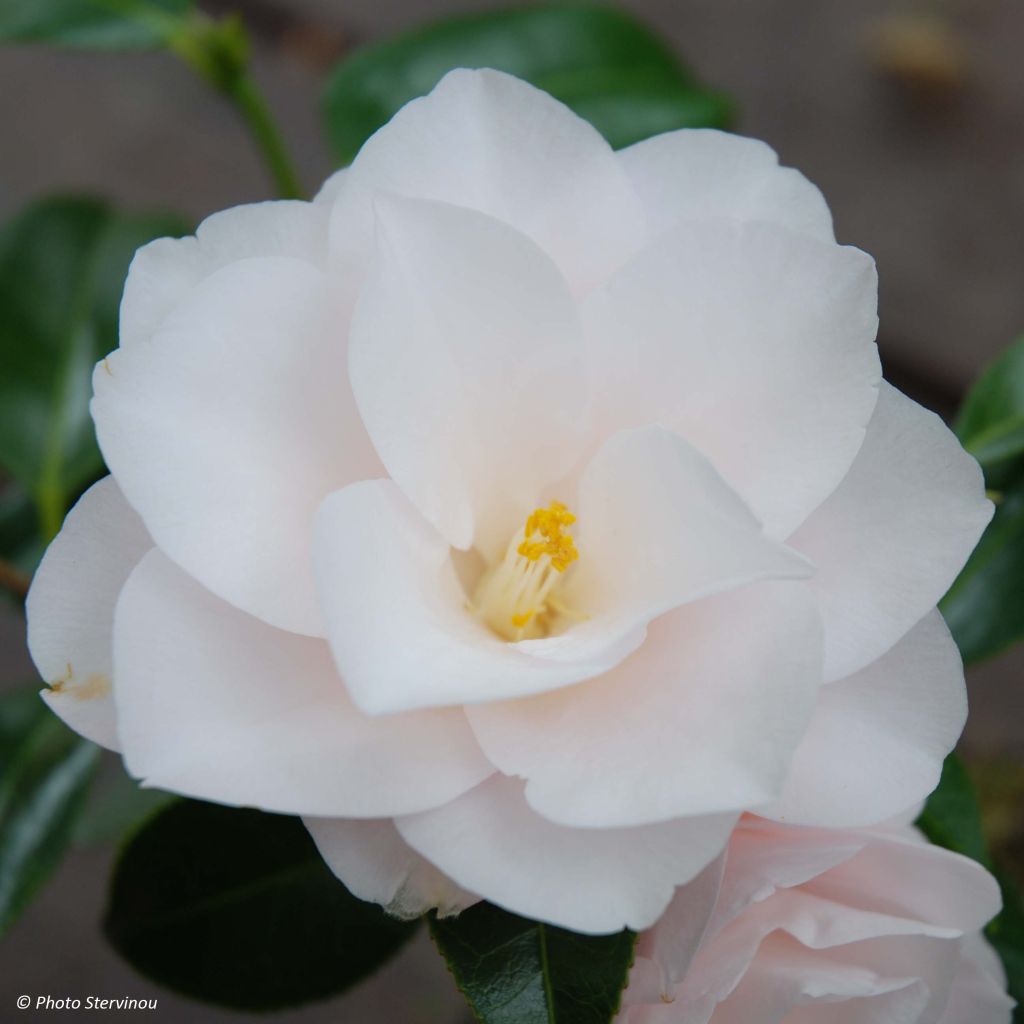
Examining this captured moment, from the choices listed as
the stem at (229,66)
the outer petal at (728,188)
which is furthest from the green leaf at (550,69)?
the outer petal at (728,188)

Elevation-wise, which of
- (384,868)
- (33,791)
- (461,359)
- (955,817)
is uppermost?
(461,359)

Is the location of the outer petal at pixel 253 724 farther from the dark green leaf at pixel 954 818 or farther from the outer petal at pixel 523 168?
the dark green leaf at pixel 954 818

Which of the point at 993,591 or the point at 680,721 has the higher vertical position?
the point at 680,721

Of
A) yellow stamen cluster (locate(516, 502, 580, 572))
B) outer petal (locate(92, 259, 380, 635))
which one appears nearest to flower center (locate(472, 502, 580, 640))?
yellow stamen cluster (locate(516, 502, 580, 572))

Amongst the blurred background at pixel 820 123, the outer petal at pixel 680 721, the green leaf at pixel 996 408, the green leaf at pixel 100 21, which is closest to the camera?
the outer petal at pixel 680 721

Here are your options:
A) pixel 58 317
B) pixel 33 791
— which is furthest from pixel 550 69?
pixel 33 791

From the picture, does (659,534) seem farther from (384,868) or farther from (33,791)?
(33,791)

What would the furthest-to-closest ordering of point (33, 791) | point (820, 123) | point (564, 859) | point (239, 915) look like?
point (820, 123)
point (33, 791)
point (239, 915)
point (564, 859)
